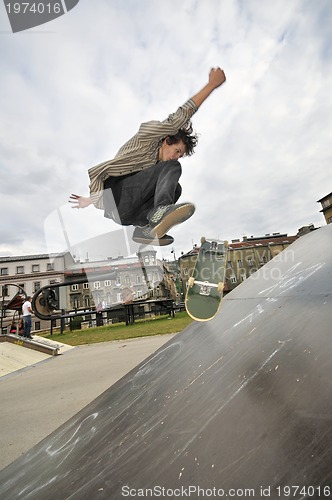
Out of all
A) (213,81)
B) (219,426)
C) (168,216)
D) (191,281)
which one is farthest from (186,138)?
(219,426)

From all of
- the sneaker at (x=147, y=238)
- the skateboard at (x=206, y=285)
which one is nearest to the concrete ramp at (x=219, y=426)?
the skateboard at (x=206, y=285)

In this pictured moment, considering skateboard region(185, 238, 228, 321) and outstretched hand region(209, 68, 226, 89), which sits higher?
outstretched hand region(209, 68, 226, 89)

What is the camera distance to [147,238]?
2518 mm

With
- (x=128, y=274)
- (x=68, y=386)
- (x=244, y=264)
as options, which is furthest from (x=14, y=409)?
(x=244, y=264)

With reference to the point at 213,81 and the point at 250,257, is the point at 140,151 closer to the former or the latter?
the point at 213,81

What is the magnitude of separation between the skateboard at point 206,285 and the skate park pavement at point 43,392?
163 centimetres

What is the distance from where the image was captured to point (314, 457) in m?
0.58

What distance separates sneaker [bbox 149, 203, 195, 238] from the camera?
2.08 m

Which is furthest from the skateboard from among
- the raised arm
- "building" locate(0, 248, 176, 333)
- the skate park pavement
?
the skate park pavement

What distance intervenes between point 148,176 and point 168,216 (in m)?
0.56

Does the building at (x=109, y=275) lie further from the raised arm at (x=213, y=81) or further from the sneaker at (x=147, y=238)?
the raised arm at (x=213, y=81)

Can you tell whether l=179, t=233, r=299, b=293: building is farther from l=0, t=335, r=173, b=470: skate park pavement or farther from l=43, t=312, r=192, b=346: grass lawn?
l=0, t=335, r=173, b=470: skate park pavement

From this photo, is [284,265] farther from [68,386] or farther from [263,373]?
[68,386]

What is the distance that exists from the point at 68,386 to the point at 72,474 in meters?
2.81
